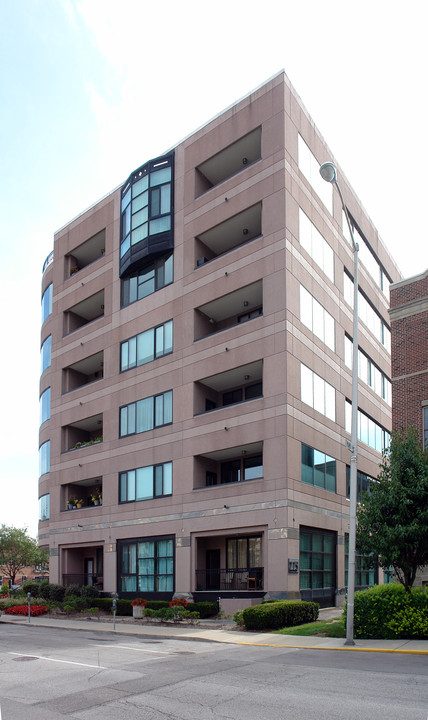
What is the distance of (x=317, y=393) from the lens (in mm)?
33750

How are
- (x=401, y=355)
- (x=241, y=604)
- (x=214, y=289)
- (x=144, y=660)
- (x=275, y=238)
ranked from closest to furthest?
(x=144, y=660) → (x=401, y=355) → (x=241, y=604) → (x=275, y=238) → (x=214, y=289)

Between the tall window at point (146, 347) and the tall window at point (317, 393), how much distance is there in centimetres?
800

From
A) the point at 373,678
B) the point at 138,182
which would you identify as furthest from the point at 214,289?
the point at 373,678

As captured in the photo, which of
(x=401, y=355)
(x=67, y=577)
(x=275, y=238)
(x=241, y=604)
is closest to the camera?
(x=401, y=355)

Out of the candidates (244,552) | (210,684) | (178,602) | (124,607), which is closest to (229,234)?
(244,552)

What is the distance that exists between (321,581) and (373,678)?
65.4 ft

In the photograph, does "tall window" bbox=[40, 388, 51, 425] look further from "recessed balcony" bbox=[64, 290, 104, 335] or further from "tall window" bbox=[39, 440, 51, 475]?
"recessed balcony" bbox=[64, 290, 104, 335]

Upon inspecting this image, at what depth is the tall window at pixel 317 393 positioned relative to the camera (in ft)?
105

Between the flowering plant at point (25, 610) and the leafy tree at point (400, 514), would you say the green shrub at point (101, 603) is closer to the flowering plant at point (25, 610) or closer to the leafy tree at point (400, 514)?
the flowering plant at point (25, 610)

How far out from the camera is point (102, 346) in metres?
41.7

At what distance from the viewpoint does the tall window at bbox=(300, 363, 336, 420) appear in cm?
3209

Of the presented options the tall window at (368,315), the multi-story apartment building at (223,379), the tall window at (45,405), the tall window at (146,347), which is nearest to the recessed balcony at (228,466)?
the multi-story apartment building at (223,379)

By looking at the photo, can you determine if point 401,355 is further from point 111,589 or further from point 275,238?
point 111,589

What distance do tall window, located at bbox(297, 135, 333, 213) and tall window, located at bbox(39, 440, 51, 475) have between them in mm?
26114
